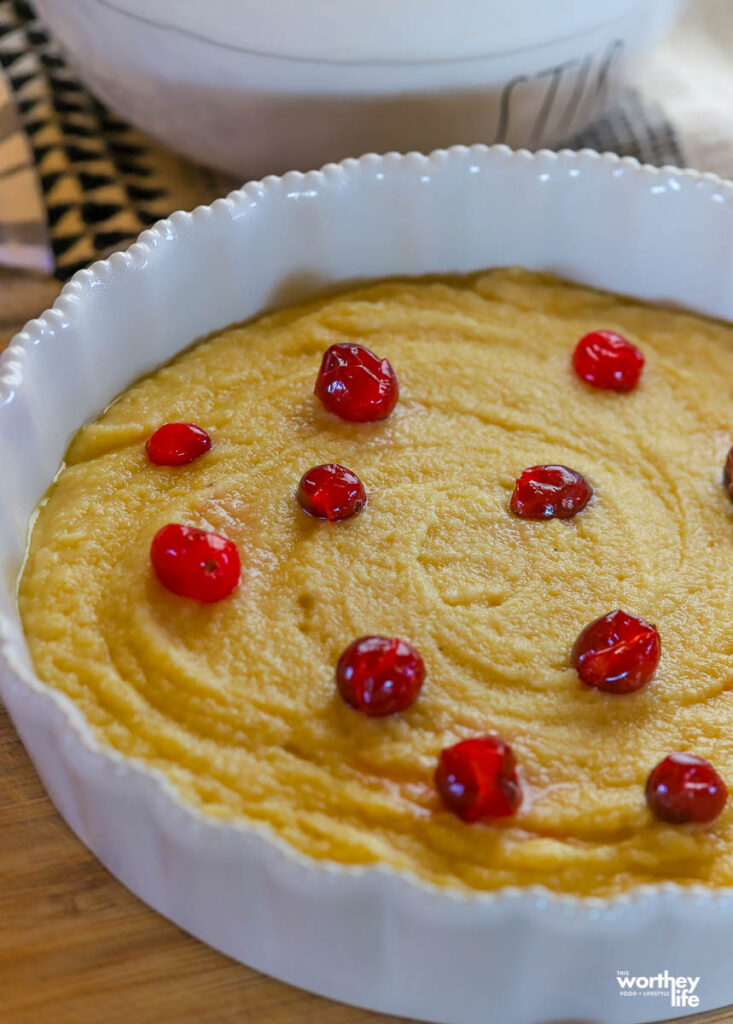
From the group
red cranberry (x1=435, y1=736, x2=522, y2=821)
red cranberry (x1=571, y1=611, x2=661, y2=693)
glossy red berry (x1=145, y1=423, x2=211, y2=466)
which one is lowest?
glossy red berry (x1=145, y1=423, x2=211, y2=466)

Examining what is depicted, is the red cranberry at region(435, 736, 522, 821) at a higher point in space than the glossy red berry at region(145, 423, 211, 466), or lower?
higher

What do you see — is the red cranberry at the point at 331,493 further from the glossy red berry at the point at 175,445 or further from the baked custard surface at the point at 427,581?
the glossy red berry at the point at 175,445

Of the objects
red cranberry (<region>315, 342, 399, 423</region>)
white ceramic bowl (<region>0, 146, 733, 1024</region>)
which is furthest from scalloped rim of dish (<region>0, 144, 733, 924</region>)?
red cranberry (<region>315, 342, 399, 423</region>)

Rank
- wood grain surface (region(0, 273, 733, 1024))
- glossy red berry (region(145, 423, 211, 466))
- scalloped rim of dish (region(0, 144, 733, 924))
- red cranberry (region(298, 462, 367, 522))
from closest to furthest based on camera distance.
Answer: scalloped rim of dish (region(0, 144, 733, 924)) < wood grain surface (region(0, 273, 733, 1024)) < red cranberry (region(298, 462, 367, 522)) < glossy red berry (region(145, 423, 211, 466))

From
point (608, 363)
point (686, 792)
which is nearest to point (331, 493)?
point (608, 363)

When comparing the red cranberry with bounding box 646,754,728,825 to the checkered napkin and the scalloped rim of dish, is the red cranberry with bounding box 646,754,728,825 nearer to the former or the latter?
the scalloped rim of dish

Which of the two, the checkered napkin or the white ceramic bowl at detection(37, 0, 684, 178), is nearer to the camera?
the white ceramic bowl at detection(37, 0, 684, 178)

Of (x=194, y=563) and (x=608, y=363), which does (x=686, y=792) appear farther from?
(x=608, y=363)

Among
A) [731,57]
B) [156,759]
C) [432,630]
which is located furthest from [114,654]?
[731,57]
